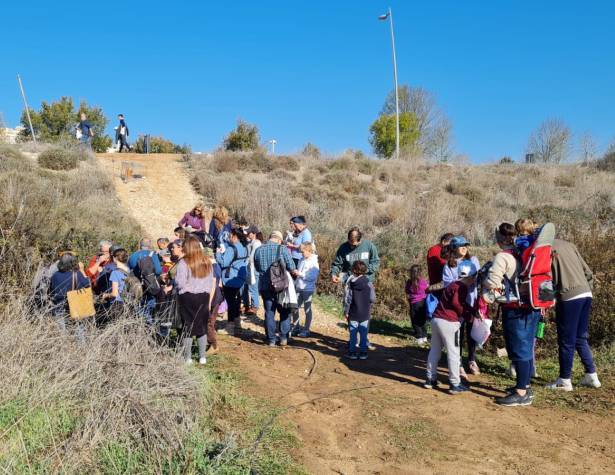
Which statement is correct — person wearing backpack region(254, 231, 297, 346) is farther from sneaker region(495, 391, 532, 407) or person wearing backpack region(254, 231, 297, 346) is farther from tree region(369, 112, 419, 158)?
tree region(369, 112, 419, 158)

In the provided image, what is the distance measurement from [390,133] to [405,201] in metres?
22.7

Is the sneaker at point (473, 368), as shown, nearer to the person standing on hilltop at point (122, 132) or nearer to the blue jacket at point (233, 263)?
the blue jacket at point (233, 263)

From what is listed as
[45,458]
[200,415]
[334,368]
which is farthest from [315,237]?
[45,458]

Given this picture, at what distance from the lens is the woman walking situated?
6133 millimetres

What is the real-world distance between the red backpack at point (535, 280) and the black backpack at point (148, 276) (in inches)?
159

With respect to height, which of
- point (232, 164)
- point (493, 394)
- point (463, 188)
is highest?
point (232, 164)

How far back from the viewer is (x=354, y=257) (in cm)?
770

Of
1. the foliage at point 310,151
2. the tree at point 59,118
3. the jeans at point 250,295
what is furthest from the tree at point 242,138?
the jeans at point 250,295

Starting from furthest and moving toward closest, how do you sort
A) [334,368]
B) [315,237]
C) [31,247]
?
1. [315,237]
2. [31,247]
3. [334,368]

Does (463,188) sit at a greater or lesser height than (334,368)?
greater

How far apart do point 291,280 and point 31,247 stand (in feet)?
12.1

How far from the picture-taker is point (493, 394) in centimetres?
564

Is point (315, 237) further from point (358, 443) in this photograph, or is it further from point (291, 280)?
point (358, 443)

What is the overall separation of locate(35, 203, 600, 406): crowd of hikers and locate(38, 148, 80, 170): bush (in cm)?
1362
